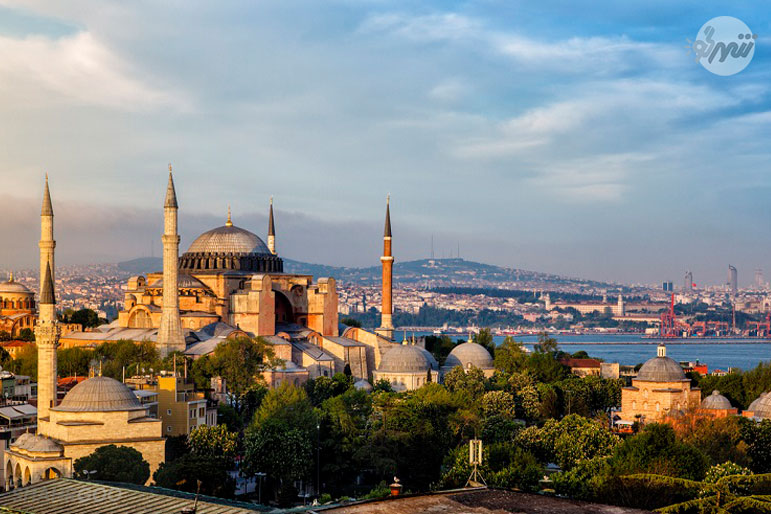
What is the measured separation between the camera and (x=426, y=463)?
101 feet

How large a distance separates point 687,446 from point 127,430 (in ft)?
46.7

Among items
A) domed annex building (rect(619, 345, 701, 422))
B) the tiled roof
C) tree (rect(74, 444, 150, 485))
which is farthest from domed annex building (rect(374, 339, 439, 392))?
the tiled roof

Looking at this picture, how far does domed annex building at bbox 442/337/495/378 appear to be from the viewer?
170 ft

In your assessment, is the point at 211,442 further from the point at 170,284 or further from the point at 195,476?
the point at 170,284

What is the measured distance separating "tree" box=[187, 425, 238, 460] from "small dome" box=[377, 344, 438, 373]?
1691 cm

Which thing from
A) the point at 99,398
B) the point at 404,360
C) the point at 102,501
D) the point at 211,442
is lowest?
the point at 211,442

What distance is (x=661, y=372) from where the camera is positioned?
4366 centimetres

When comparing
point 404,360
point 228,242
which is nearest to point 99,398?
point 404,360

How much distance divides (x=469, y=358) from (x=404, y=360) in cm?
622

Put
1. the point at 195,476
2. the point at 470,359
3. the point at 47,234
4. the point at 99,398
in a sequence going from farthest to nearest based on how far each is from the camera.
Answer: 1. the point at 470,359
2. the point at 47,234
3. the point at 99,398
4. the point at 195,476

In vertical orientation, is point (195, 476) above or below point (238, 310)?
below

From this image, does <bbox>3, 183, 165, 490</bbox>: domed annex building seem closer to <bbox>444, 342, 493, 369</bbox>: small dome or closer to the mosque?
the mosque

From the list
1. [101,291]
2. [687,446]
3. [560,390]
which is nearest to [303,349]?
[560,390]

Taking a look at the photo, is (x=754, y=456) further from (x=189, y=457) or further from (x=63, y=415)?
(x=63, y=415)
